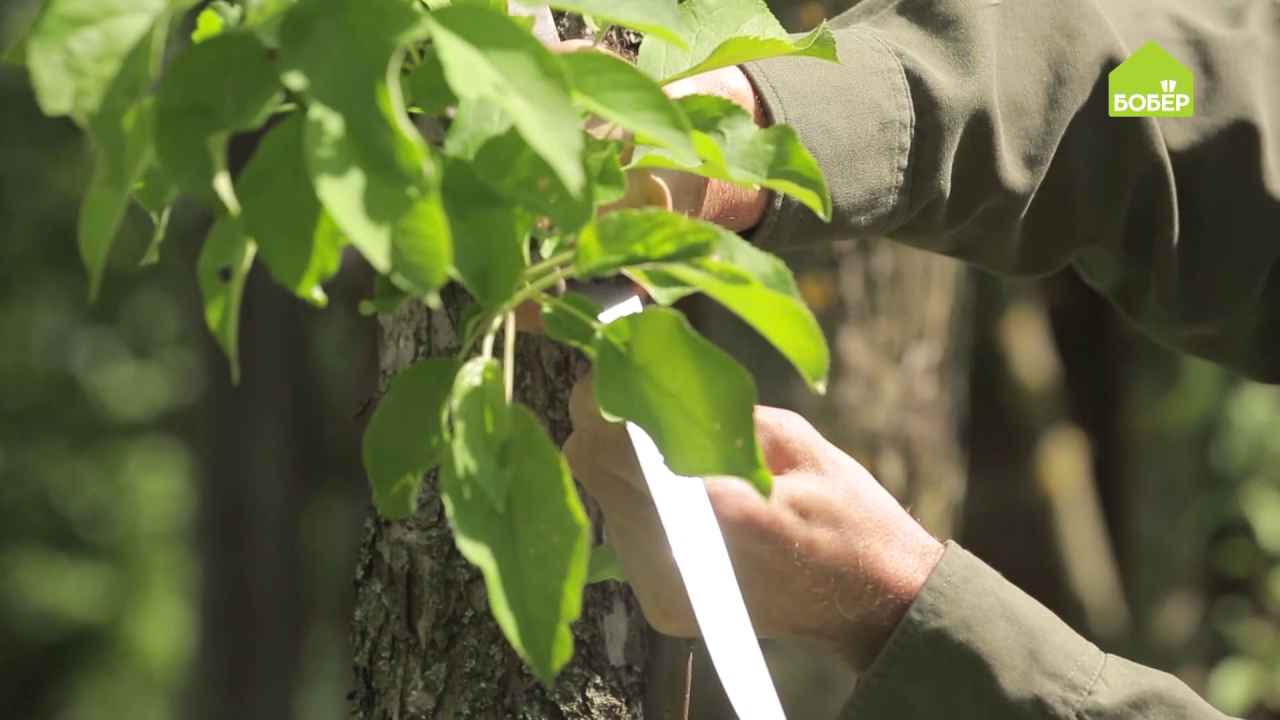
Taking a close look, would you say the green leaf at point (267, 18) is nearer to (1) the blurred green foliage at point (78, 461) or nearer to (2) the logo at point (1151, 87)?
(2) the logo at point (1151, 87)

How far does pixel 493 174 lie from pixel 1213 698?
419cm

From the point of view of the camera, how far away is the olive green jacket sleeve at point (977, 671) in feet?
4.90

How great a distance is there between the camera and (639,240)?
0.83 meters

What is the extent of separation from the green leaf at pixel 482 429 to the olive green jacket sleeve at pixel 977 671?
76 cm

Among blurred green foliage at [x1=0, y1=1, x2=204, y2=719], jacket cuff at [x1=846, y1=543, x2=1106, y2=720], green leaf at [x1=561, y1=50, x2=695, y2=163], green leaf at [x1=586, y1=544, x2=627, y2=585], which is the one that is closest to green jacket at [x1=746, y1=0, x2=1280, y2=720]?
jacket cuff at [x1=846, y1=543, x2=1106, y2=720]

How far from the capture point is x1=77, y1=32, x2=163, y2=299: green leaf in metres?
0.75

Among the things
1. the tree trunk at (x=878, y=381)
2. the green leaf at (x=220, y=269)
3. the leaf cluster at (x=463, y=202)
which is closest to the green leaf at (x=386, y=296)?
the leaf cluster at (x=463, y=202)

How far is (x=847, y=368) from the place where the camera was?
3295mm

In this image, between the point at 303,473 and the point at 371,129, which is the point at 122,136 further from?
the point at 303,473

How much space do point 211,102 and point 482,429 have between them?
22cm

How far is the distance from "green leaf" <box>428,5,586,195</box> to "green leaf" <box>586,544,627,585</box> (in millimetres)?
667

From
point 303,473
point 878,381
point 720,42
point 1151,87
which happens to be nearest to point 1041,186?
point 1151,87

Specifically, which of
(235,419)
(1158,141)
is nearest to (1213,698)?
(1158,141)

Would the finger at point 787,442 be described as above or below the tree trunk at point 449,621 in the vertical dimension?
above
